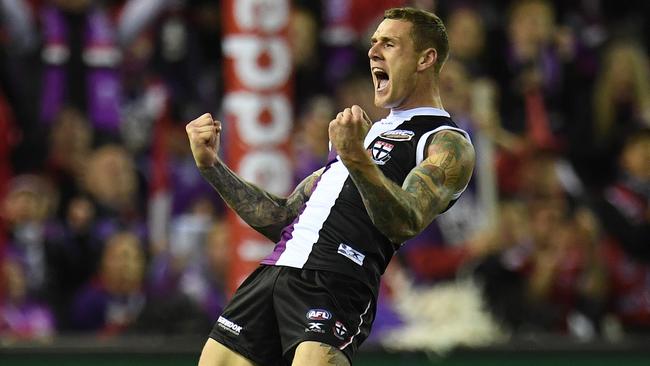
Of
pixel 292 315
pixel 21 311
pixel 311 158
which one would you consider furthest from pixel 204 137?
pixel 311 158

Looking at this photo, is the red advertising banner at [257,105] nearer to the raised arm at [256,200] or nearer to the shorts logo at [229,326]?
the raised arm at [256,200]

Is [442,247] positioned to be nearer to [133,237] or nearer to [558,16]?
[133,237]

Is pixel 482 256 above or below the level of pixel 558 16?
below

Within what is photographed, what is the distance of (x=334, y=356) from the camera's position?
5.08 m

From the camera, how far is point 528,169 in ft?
32.5

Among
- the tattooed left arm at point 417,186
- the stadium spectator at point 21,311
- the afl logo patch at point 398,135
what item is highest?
the afl logo patch at point 398,135

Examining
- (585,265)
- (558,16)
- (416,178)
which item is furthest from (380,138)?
(558,16)

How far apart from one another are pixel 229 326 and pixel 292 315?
0.31m

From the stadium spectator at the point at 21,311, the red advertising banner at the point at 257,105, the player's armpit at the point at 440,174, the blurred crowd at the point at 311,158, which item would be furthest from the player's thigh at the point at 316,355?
the stadium spectator at the point at 21,311

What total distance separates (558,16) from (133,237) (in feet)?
14.6

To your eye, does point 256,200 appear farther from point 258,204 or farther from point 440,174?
point 440,174

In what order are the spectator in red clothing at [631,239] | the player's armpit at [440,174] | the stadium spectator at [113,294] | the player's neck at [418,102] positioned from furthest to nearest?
the spectator in red clothing at [631,239]
the stadium spectator at [113,294]
the player's neck at [418,102]
the player's armpit at [440,174]

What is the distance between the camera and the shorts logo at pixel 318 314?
16.9 ft

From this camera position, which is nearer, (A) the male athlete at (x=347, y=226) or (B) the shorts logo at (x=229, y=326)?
(A) the male athlete at (x=347, y=226)
